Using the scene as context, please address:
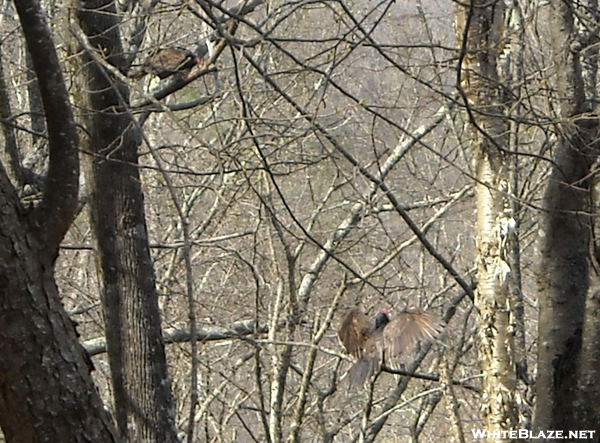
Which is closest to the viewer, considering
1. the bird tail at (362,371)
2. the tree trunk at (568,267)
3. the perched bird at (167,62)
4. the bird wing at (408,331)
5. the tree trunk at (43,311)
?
the tree trunk at (43,311)

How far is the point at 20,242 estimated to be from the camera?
233 centimetres

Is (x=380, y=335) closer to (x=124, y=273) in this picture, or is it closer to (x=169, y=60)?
(x=124, y=273)

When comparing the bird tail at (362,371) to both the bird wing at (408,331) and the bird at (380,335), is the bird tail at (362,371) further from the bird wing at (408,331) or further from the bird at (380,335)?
the bird wing at (408,331)

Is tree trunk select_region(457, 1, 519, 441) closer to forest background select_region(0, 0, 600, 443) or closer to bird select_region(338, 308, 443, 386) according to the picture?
forest background select_region(0, 0, 600, 443)

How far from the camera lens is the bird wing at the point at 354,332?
143 inches

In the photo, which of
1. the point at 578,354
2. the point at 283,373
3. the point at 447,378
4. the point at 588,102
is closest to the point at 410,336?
the point at 447,378

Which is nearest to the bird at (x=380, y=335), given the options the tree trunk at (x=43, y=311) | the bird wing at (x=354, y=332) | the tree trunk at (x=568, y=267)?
the bird wing at (x=354, y=332)

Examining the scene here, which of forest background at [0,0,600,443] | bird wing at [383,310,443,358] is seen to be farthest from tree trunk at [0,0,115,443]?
bird wing at [383,310,443,358]

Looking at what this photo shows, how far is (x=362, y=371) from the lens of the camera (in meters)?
3.59

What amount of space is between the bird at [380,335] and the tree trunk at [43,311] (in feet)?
4.09

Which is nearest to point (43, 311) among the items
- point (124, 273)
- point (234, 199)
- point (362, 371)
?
point (234, 199)

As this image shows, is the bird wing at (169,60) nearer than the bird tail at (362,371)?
No

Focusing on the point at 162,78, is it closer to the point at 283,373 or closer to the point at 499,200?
the point at 499,200

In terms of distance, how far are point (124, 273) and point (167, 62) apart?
3.32 ft
